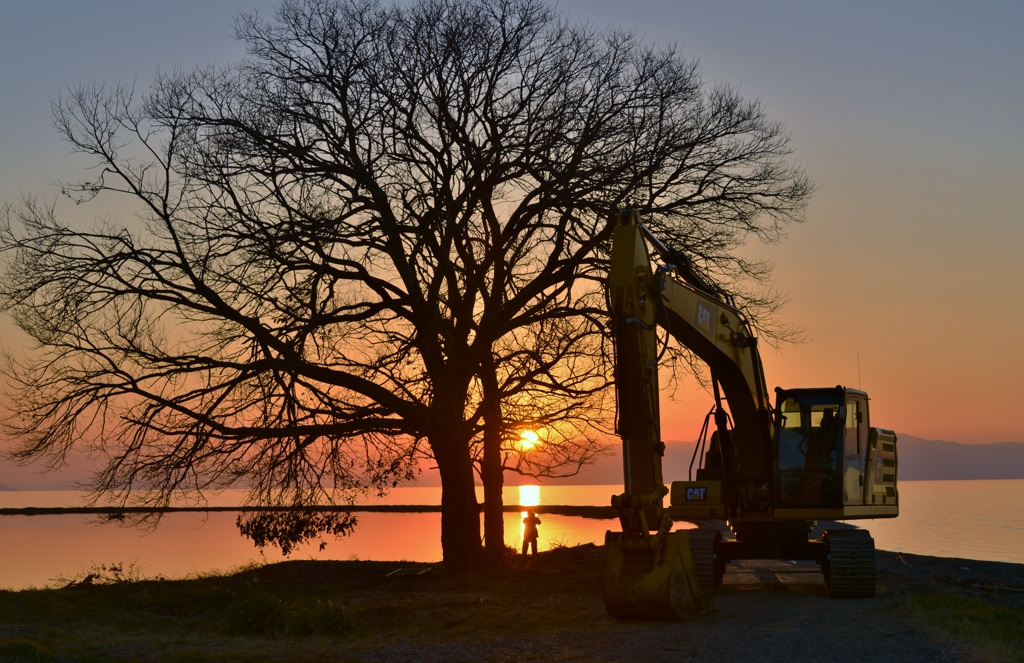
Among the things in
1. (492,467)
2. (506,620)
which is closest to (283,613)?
(506,620)

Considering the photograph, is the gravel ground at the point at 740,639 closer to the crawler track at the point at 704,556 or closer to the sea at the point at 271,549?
the crawler track at the point at 704,556

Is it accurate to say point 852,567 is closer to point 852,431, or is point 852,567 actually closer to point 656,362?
point 852,431

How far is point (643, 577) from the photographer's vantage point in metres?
10.1

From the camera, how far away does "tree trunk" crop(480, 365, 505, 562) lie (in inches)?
644

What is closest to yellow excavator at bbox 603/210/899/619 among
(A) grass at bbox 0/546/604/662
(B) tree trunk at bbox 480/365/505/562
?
(A) grass at bbox 0/546/604/662

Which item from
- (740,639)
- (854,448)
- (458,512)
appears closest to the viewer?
(740,639)

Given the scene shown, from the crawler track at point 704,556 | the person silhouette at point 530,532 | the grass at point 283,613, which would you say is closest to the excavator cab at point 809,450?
the crawler track at point 704,556

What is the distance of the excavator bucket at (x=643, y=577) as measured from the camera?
10047 millimetres

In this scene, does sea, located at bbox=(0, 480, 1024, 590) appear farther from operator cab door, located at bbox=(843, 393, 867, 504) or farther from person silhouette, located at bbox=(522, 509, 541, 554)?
operator cab door, located at bbox=(843, 393, 867, 504)

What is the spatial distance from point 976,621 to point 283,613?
7991 millimetres

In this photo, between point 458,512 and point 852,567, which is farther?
point 458,512

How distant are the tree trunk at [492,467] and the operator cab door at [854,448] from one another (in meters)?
5.55

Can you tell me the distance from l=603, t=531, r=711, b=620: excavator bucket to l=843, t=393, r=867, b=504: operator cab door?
455 cm

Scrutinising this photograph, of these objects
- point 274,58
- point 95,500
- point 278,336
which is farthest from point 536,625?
point 274,58
